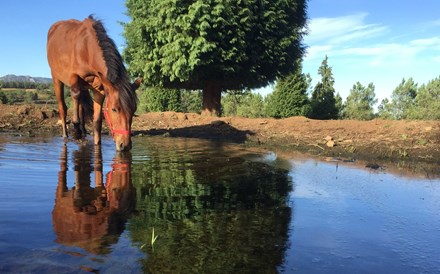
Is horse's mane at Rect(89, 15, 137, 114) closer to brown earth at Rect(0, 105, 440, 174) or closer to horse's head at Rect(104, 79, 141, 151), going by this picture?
horse's head at Rect(104, 79, 141, 151)

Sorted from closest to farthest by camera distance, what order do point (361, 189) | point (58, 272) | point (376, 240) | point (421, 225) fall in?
point (58, 272) < point (376, 240) < point (421, 225) < point (361, 189)

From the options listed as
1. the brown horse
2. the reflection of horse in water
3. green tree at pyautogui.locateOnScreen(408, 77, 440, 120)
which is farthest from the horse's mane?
green tree at pyautogui.locateOnScreen(408, 77, 440, 120)

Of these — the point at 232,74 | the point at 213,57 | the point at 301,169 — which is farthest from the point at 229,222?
the point at 232,74

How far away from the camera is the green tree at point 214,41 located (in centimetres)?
1440

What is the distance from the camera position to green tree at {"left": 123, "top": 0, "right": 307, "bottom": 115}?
14.4 metres

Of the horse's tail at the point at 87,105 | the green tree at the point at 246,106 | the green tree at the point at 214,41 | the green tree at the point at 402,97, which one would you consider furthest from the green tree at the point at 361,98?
the horse's tail at the point at 87,105

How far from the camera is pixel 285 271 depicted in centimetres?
224

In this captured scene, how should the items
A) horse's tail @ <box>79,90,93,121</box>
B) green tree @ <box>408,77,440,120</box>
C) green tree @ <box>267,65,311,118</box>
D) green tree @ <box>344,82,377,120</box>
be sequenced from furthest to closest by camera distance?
green tree @ <box>344,82,377,120</box>
green tree @ <box>408,77,440,120</box>
green tree @ <box>267,65,311,118</box>
horse's tail @ <box>79,90,93,121</box>

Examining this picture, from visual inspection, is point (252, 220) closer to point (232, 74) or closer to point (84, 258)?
point (84, 258)

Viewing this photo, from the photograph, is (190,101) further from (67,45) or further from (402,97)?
(67,45)

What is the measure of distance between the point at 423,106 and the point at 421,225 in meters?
57.5

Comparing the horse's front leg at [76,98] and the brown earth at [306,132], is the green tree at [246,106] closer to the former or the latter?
the brown earth at [306,132]

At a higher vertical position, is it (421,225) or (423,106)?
(423,106)

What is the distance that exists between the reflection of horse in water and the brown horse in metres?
1.64
